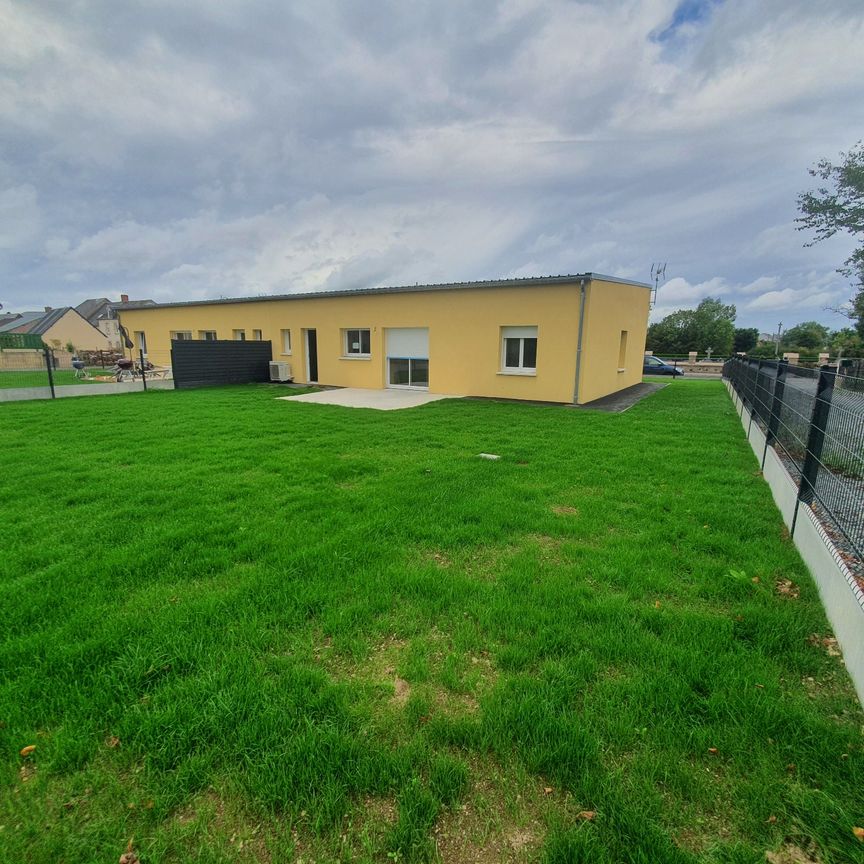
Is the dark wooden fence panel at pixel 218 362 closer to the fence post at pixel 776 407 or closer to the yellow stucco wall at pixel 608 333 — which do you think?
the yellow stucco wall at pixel 608 333

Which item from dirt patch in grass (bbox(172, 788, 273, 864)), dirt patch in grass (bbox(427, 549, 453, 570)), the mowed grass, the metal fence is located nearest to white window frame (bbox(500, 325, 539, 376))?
the metal fence

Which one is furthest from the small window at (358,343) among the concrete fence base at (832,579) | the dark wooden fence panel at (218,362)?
the concrete fence base at (832,579)

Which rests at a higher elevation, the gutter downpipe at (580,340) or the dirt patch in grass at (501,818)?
the gutter downpipe at (580,340)

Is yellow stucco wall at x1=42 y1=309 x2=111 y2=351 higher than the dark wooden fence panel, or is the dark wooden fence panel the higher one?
yellow stucco wall at x1=42 y1=309 x2=111 y2=351

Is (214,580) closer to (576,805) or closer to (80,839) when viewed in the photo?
(80,839)

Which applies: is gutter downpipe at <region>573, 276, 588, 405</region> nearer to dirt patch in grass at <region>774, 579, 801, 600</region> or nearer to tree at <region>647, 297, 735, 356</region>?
dirt patch in grass at <region>774, 579, 801, 600</region>

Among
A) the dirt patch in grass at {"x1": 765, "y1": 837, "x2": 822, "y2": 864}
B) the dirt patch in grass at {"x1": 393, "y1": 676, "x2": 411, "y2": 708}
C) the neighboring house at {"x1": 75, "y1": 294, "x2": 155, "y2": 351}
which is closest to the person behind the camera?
the dirt patch in grass at {"x1": 765, "y1": 837, "x2": 822, "y2": 864}

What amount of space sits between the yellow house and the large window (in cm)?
3

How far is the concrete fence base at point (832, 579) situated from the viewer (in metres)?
2.39

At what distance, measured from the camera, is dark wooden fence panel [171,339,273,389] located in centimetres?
1677

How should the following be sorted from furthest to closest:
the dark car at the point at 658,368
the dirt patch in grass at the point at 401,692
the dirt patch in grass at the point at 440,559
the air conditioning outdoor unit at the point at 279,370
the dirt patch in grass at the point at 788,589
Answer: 1. the dark car at the point at 658,368
2. the air conditioning outdoor unit at the point at 279,370
3. the dirt patch in grass at the point at 440,559
4. the dirt patch in grass at the point at 788,589
5. the dirt patch in grass at the point at 401,692

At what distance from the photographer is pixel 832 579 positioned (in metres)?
2.96

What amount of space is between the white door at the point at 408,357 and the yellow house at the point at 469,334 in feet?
0.12

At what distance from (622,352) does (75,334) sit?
55821 millimetres
